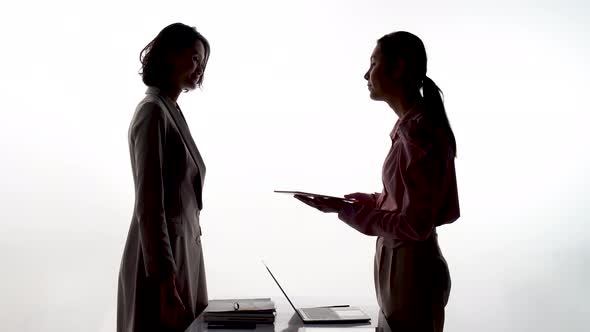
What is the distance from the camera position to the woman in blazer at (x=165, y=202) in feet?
6.30

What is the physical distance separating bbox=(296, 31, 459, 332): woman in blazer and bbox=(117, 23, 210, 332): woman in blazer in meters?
0.41

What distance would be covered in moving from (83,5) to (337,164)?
1.70 m

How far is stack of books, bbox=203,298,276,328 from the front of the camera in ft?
6.63

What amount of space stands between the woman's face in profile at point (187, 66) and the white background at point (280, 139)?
4.74ft

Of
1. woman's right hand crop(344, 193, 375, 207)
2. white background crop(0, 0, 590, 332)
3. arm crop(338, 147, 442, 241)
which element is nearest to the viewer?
arm crop(338, 147, 442, 241)

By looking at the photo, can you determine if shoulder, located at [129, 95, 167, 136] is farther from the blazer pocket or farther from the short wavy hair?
the blazer pocket

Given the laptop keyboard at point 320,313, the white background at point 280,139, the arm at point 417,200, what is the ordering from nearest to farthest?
the arm at point 417,200, the laptop keyboard at point 320,313, the white background at point 280,139

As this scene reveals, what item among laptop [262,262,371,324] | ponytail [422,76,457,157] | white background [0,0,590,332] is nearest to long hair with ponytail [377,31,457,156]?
ponytail [422,76,457,157]

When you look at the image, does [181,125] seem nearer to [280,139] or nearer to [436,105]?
[436,105]

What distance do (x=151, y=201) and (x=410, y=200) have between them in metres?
0.77

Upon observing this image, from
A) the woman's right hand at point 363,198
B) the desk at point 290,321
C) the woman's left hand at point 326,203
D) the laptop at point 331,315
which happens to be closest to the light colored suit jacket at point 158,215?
the desk at point 290,321

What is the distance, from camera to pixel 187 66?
2.15 m

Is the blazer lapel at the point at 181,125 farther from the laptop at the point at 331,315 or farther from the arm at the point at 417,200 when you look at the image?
the arm at the point at 417,200

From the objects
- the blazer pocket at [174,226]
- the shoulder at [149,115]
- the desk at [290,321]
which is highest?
the shoulder at [149,115]
